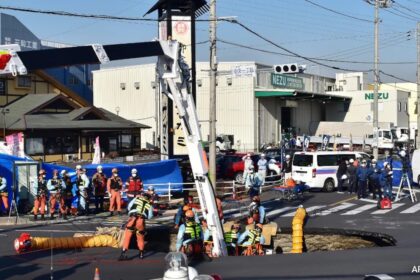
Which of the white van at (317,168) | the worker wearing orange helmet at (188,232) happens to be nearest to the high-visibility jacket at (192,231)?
the worker wearing orange helmet at (188,232)

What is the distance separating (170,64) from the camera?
1245cm

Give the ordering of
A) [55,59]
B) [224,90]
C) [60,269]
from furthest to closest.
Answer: [224,90] → [60,269] → [55,59]

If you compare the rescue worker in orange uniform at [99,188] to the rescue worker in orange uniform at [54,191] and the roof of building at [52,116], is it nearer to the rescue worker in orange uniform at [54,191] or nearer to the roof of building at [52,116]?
the rescue worker in orange uniform at [54,191]

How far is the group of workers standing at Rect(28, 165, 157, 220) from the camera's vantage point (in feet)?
67.4

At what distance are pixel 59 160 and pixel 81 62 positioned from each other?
28.3m

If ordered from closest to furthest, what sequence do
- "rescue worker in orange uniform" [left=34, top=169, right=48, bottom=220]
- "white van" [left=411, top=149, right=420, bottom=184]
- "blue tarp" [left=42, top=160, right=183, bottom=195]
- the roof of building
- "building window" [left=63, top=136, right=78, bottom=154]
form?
"rescue worker in orange uniform" [left=34, top=169, right=48, bottom=220]
"blue tarp" [left=42, top=160, right=183, bottom=195]
"white van" [left=411, top=149, right=420, bottom=184]
the roof of building
"building window" [left=63, top=136, right=78, bottom=154]

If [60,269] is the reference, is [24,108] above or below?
above

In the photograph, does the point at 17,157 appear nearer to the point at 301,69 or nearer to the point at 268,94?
the point at 301,69

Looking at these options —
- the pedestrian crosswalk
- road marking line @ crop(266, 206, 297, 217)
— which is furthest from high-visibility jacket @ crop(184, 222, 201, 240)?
road marking line @ crop(266, 206, 297, 217)

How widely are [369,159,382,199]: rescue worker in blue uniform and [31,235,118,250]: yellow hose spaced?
1340cm

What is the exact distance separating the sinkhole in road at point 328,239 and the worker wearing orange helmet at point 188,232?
437 cm

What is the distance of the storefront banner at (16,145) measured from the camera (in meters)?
24.5

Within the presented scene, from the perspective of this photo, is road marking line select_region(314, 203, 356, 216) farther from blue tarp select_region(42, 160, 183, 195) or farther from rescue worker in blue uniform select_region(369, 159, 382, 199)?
blue tarp select_region(42, 160, 183, 195)

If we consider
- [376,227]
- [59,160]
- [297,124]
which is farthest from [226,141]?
[376,227]
